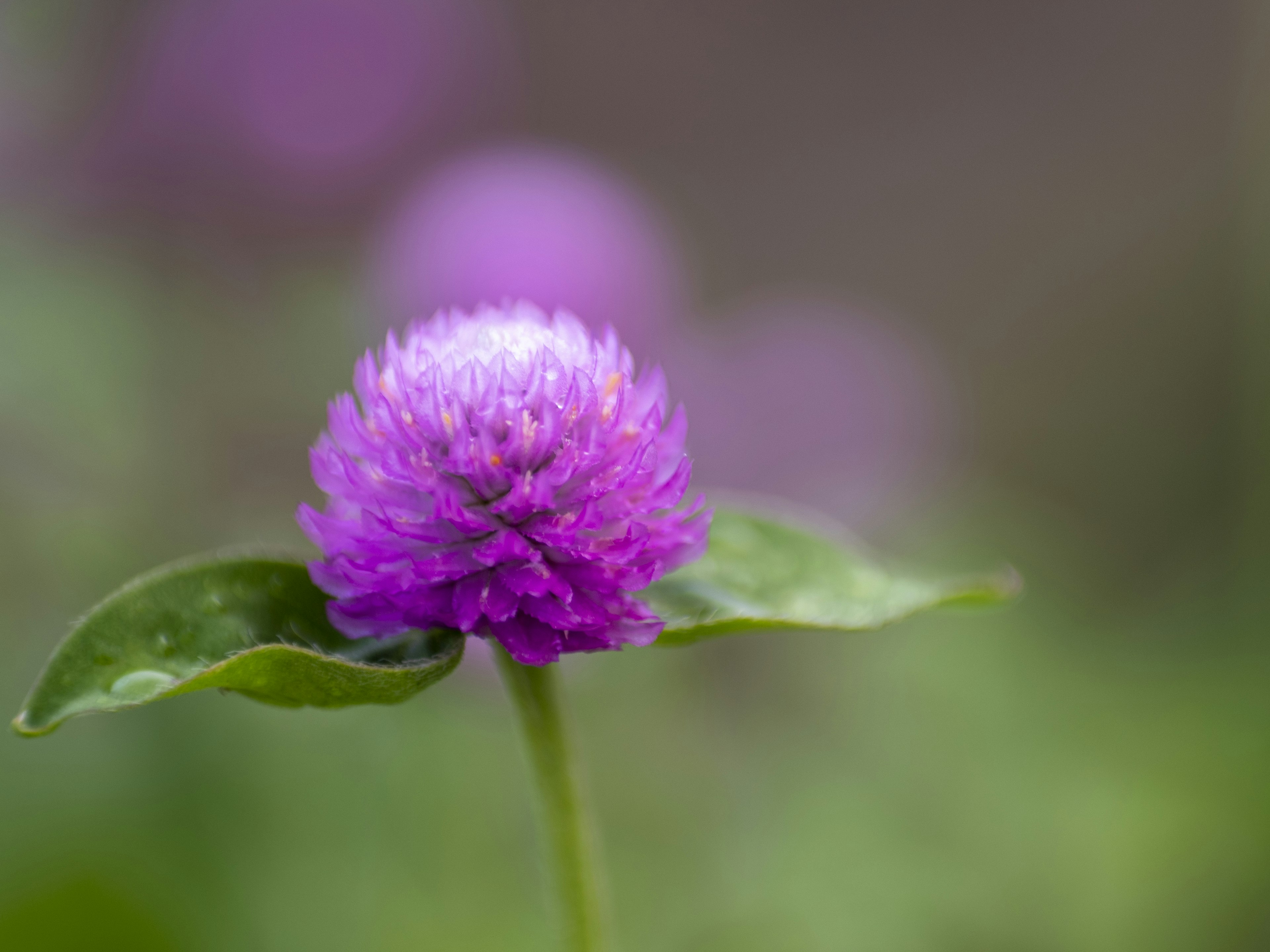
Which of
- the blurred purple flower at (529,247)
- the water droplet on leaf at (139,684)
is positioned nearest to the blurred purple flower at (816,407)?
the blurred purple flower at (529,247)

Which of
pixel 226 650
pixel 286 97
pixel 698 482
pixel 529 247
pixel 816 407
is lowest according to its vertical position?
pixel 226 650

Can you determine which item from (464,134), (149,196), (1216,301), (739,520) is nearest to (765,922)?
(739,520)

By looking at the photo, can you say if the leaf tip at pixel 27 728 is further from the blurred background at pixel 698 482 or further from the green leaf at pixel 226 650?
the blurred background at pixel 698 482

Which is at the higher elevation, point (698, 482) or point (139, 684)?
point (698, 482)

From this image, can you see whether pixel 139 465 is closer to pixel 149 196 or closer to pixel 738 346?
pixel 149 196

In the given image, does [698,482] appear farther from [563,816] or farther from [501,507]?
[501,507]

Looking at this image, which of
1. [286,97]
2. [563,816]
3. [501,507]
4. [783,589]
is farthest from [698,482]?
[501,507]
